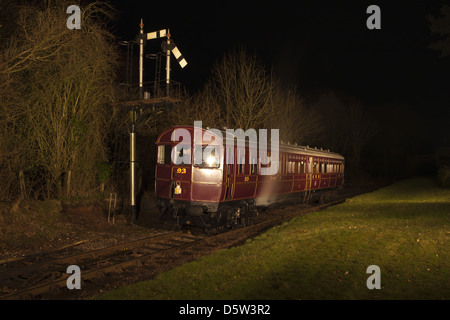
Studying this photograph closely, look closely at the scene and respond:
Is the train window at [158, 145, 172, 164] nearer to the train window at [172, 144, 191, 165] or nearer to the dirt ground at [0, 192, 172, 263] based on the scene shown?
the train window at [172, 144, 191, 165]

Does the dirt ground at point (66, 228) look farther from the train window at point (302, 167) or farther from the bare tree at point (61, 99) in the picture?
the train window at point (302, 167)

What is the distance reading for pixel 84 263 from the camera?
8.57 meters

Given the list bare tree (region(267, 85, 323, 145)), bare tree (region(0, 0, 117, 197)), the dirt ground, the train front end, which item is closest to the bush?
bare tree (region(267, 85, 323, 145))

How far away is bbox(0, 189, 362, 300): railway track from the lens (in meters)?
6.82

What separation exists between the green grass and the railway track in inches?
51.0

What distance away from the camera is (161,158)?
42.4 ft

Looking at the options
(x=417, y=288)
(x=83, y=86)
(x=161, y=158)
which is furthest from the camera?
(x=83, y=86)

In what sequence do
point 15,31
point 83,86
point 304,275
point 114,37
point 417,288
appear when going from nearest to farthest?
point 417,288, point 304,275, point 15,31, point 83,86, point 114,37

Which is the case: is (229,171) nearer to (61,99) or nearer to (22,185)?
(61,99)

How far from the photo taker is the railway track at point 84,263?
22.4 ft

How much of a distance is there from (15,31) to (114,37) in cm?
415

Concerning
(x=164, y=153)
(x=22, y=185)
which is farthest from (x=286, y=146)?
(x=22, y=185)
